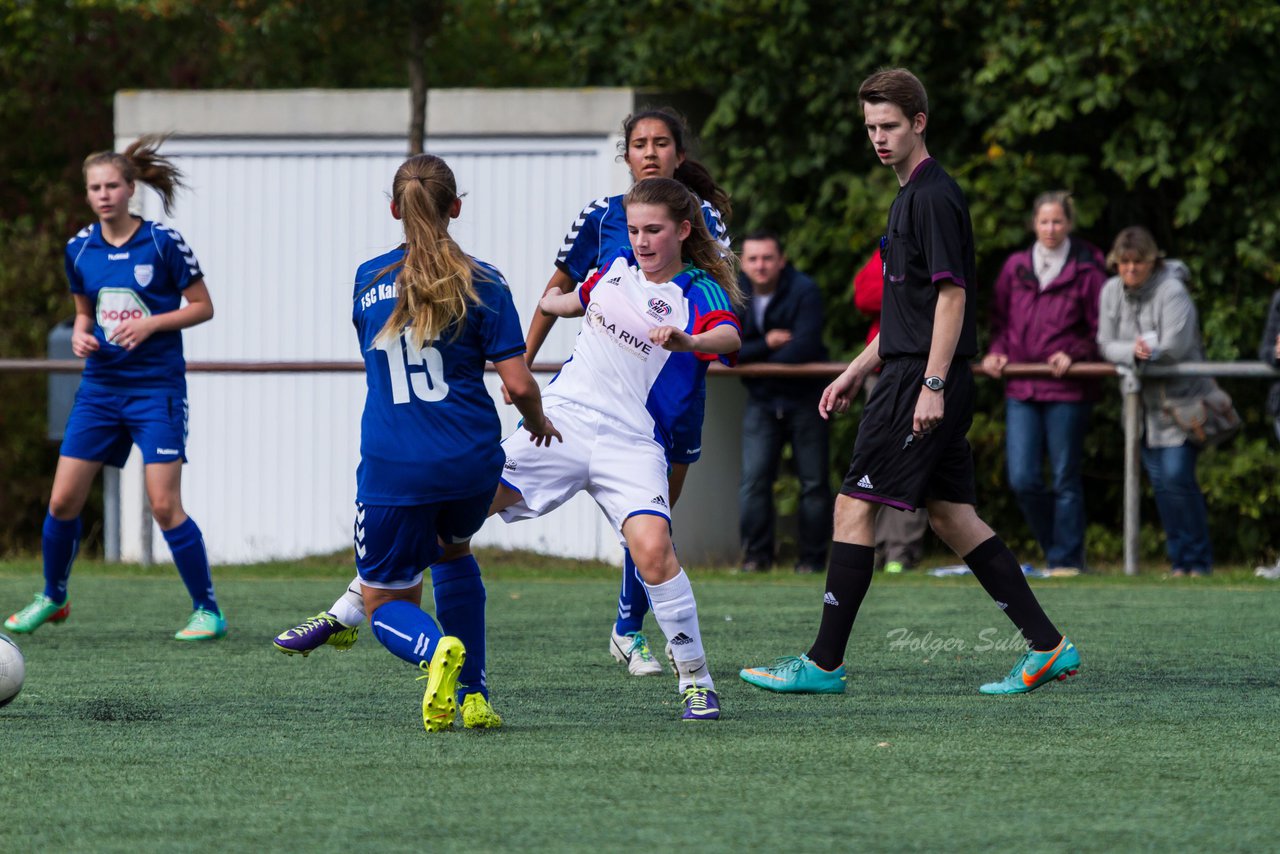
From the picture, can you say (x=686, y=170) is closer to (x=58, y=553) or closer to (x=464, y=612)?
(x=464, y=612)

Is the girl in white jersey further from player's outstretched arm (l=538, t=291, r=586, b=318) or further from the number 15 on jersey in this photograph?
the number 15 on jersey

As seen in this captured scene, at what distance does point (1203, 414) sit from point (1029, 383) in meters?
0.91

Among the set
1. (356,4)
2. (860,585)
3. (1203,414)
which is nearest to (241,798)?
(860,585)

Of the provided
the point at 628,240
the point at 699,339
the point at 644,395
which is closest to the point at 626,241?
the point at 628,240

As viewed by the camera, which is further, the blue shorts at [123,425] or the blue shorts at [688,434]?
the blue shorts at [123,425]

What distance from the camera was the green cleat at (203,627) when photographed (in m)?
7.45

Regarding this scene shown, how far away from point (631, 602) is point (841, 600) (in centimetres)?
96

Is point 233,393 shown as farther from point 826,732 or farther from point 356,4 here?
point 826,732

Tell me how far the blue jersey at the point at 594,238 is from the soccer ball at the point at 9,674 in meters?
2.11

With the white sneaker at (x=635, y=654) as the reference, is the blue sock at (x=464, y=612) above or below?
above

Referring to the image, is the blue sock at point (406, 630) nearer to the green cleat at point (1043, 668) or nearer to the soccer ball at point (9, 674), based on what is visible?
the soccer ball at point (9, 674)

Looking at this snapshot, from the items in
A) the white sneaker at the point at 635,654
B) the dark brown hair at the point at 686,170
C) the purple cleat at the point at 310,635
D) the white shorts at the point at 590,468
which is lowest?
the white sneaker at the point at 635,654

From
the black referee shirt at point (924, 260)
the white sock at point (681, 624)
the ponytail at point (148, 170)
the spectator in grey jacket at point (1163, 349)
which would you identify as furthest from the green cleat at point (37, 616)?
the spectator in grey jacket at point (1163, 349)

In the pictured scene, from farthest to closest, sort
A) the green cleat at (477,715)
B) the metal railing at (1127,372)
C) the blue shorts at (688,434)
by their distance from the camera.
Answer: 1. the metal railing at (1127,372)
2. the blue shorts at (688,434)
3. the green cleat at (477,715)
